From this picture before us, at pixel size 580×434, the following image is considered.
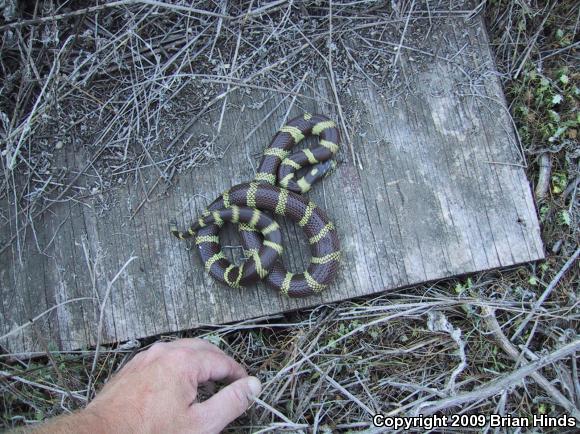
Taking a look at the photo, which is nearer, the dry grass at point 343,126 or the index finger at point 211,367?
the index finger at point 211,367

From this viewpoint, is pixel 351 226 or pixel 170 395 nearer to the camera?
pixel 170 395

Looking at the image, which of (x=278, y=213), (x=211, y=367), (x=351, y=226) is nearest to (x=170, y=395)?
(x=211, y=367)

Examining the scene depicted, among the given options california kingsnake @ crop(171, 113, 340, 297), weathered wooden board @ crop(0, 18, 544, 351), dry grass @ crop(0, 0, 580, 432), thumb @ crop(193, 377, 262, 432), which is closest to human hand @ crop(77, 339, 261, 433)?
thumb @ crop(193, 377, 262, 432)

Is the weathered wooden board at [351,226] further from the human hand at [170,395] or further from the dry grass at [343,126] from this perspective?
the human hand at [170,395]

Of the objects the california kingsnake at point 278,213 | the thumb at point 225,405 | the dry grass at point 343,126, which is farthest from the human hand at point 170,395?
the california kingsnake at point 278,213

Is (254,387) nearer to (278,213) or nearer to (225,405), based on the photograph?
(225,405)

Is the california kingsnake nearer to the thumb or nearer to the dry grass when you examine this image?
the dry grass
